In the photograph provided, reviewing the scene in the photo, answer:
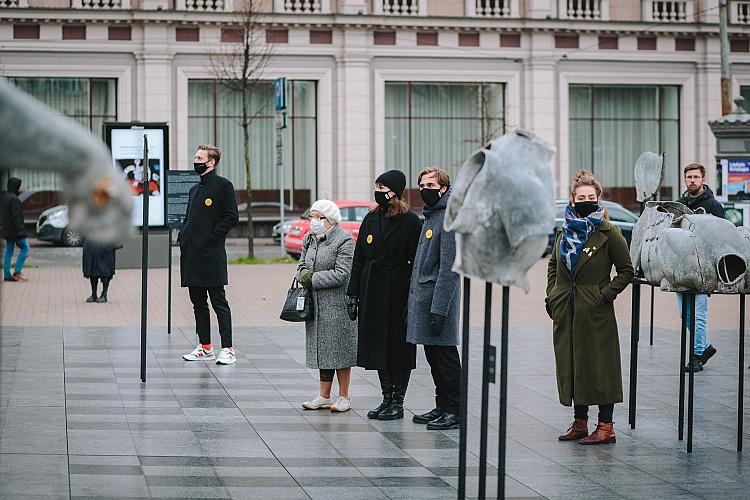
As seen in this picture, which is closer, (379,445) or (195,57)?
(379,445)

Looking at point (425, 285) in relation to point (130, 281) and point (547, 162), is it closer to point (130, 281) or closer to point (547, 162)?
point (547, 162)

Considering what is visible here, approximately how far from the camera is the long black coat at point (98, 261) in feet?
63.7

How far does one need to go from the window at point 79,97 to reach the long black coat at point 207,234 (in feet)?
92.4

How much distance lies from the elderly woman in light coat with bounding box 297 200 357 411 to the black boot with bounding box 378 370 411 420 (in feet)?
1.38

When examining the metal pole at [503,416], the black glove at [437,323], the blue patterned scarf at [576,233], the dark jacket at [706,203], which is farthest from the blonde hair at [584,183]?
the dark jacket at [706,203]

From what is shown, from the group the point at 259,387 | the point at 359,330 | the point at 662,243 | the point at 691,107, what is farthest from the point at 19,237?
the point at 691,107

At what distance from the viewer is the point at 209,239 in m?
12.9

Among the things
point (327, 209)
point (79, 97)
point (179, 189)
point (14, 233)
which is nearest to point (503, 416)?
point (327, 209)

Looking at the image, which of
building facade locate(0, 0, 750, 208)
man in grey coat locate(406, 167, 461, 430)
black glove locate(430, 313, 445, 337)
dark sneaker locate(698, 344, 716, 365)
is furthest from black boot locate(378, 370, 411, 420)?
building facade locate(0, 0, 750, 208)

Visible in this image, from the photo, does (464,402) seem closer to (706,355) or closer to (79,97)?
(706,355)

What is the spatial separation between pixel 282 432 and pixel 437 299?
4.91 ft

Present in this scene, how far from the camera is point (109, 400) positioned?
10727mm

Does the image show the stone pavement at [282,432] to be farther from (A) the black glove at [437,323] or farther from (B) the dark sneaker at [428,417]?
(A) the black glove at [437,323]

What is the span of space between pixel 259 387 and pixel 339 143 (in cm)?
3032
